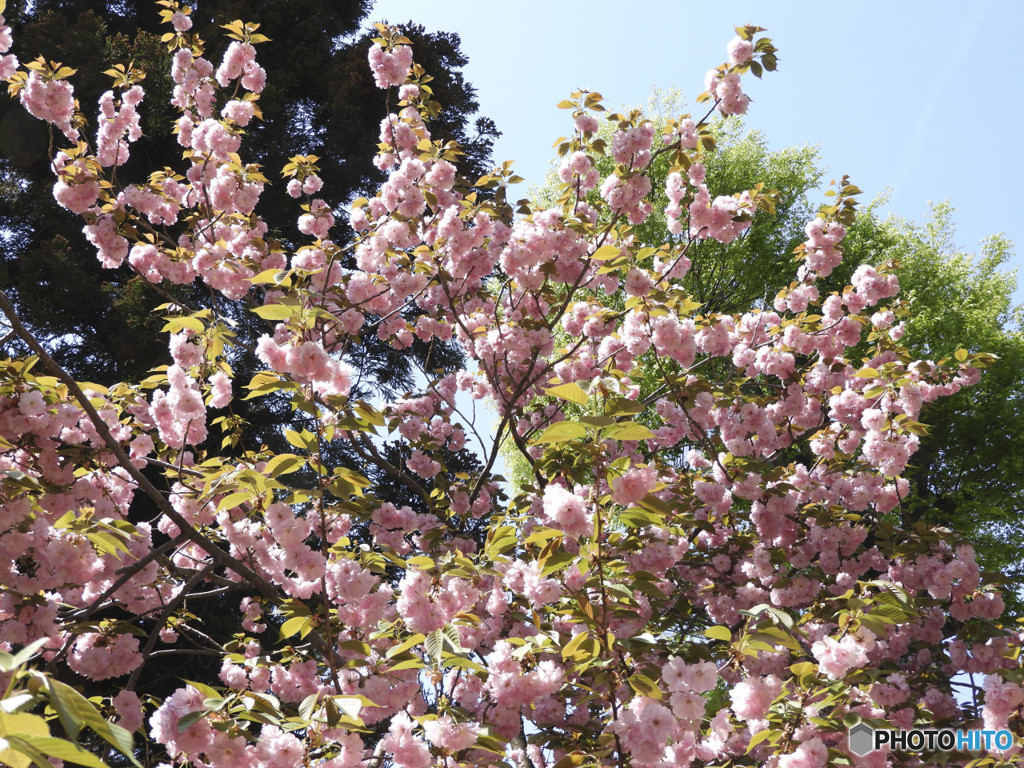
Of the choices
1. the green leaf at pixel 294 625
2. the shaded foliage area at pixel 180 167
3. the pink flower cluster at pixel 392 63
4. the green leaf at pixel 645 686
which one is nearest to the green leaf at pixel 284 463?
the green leaf at pixel 294 625

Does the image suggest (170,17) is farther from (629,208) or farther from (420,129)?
(629,208)

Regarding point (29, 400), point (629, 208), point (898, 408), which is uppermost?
point (629, 208)

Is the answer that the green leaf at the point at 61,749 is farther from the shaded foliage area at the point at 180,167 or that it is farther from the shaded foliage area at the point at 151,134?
the shaded foliage area at the point at 151,134

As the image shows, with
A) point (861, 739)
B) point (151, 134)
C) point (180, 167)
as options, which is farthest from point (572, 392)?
point (180, 167)

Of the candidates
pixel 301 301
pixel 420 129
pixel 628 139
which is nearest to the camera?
pixel 301 301

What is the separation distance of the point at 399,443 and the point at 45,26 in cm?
673

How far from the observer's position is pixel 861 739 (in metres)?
2.61

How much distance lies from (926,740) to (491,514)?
2.37 metres

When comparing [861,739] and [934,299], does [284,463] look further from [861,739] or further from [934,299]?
[934,299]

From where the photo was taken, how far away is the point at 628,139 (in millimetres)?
3697

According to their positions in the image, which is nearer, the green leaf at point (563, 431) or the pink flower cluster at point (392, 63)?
the green leaf at point (563, 431)

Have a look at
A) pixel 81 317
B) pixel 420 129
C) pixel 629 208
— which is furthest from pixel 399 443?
pixel 629 208

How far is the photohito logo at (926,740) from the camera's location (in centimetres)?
261

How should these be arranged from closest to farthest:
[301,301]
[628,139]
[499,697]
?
[301,301], [499,697], [628,139]
